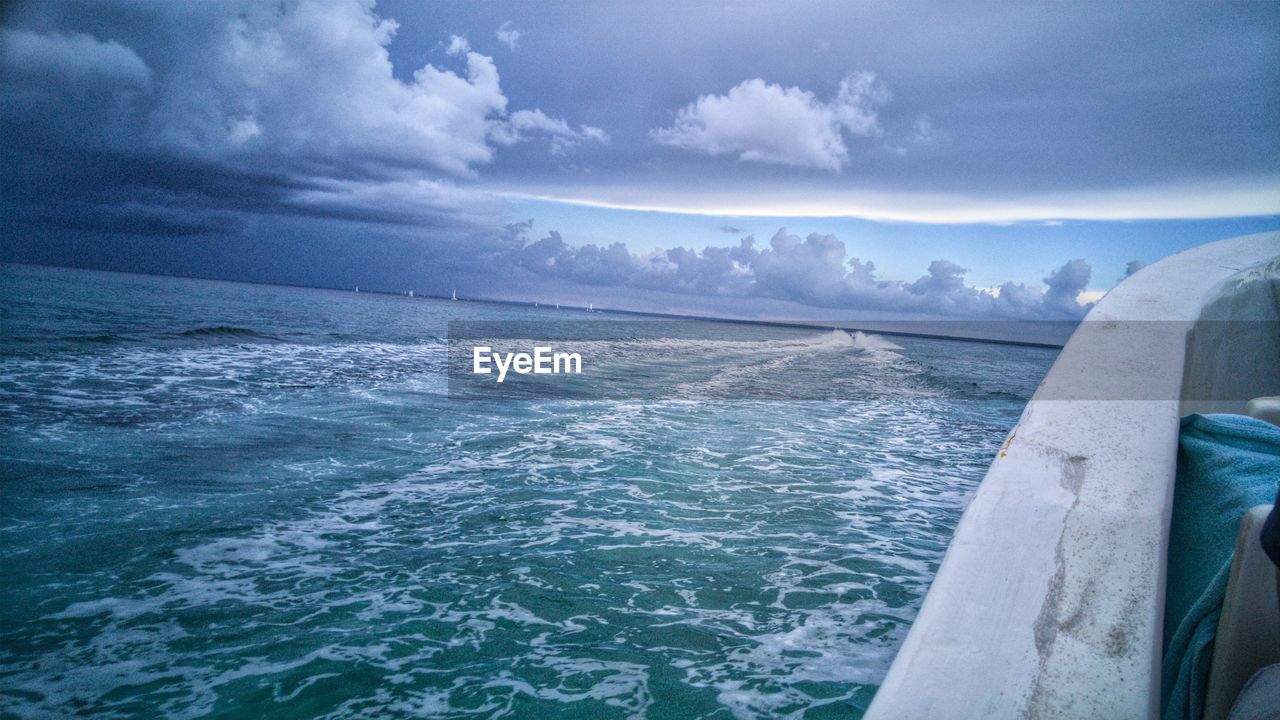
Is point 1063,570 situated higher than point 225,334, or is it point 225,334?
point 1063,570

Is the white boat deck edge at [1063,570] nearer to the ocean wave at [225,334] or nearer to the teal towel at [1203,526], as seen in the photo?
the teal towel at [1203,526]

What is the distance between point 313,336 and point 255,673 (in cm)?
2296

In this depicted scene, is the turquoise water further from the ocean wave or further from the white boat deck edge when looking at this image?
the ocean wave

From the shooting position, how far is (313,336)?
2288cm

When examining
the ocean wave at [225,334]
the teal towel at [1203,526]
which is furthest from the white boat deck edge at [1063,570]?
the ocean wave at [225,334]

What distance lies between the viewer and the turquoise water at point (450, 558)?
103 inches

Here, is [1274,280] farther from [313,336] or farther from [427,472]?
[313,336]

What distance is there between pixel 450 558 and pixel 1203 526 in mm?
3647

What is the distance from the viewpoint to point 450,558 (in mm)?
3887

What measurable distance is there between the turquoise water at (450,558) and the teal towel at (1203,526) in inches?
53.2

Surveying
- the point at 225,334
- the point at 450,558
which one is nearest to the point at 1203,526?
the point at 450,558

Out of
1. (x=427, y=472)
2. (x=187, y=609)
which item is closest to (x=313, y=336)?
(x=427, y=472)

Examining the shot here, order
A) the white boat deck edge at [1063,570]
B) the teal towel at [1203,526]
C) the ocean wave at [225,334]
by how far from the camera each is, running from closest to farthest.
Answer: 1. the white boat deck edge at [1063,570]
2. the teal towel at [1203,526]
3. the ocean wave at [225,334]

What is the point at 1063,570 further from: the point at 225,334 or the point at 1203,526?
the point at 225,334
